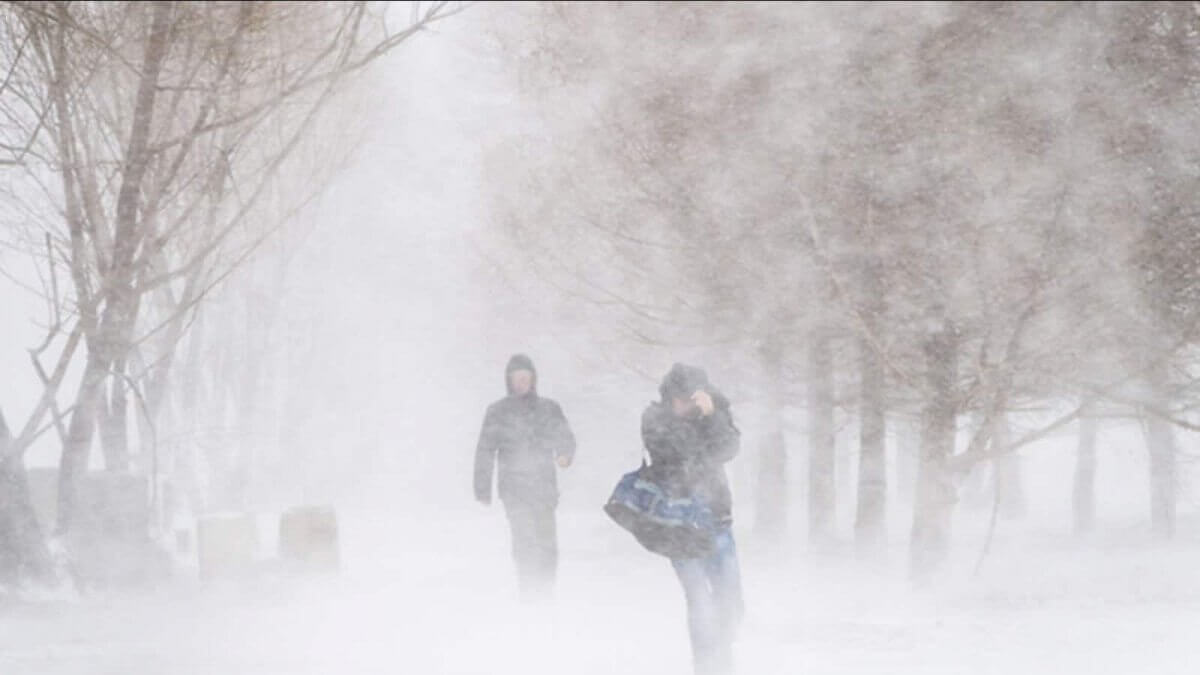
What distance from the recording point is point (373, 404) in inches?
1775

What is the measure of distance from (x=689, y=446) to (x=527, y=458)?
3593 mm

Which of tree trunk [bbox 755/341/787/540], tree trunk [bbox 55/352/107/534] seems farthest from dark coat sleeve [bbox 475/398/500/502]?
tree trunk [bbox 755/341/787/540]

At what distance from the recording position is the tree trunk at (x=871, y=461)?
14.1 metres

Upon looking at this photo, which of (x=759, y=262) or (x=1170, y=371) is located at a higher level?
(x=759, y=262)

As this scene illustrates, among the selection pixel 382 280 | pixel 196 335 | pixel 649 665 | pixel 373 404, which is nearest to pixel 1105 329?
pixel 649 665

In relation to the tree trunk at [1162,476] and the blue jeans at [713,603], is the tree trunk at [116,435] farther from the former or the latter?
the tree trunk at [1162,476]

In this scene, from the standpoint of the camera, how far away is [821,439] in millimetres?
16812

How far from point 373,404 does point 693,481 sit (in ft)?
126

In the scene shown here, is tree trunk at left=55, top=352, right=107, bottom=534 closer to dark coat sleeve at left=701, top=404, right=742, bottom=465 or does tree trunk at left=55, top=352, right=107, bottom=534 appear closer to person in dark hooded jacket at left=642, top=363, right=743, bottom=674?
person in dark hooded jacket at left=642, top=363, right=743, bottom=674

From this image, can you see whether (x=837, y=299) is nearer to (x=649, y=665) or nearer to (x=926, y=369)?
(x=926, y=369)

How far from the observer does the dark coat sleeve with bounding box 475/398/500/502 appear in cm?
1084

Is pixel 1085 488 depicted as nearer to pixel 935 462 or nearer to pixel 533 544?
pixel 935 462

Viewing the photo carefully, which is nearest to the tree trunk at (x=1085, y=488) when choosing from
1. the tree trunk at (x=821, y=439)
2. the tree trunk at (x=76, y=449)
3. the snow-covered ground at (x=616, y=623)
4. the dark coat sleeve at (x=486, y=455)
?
the snow-covered ground at (x=616, y=623)

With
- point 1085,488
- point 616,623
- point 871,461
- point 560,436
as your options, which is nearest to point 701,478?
point 616,623
